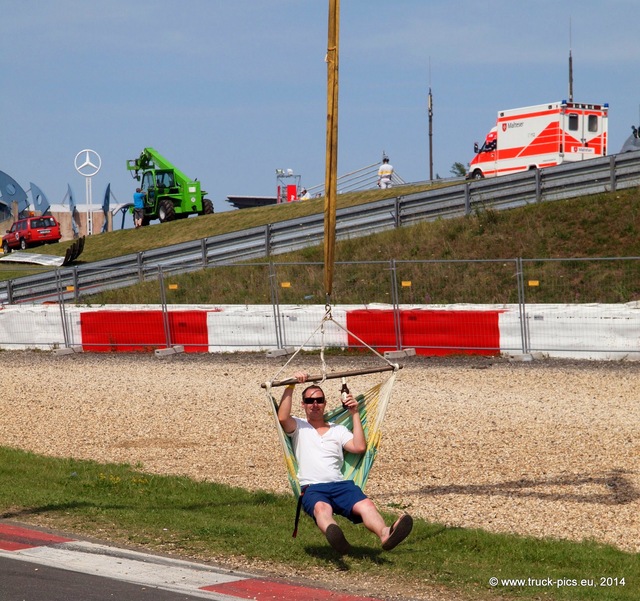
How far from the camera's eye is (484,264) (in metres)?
23.9

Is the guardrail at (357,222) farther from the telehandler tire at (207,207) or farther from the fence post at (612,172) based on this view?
the telehandler tire at (207,207)

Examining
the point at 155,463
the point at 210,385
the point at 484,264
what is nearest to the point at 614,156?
the point at 484,264

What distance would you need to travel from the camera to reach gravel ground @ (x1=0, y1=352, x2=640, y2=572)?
10.2 m

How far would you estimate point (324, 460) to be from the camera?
8391 millimetres

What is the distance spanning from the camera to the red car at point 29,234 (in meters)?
52.8

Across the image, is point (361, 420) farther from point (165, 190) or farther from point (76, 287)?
point (165, 190)

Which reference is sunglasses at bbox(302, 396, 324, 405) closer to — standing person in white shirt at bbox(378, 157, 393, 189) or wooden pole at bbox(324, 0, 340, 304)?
wooden pole at bbox(324, 0, 340, 304)

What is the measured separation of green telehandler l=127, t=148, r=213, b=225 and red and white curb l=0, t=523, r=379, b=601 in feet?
130

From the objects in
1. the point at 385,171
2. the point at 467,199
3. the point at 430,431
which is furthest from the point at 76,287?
the point at 385,171

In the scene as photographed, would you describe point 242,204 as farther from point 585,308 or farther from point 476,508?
point 476,508

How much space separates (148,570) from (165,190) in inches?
1633

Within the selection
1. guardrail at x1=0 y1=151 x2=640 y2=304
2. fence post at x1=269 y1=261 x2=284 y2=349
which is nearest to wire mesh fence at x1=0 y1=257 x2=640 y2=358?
fence post at x1=269 y1=261 x2=284 y2=349

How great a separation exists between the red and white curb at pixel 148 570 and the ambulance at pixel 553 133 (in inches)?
1244

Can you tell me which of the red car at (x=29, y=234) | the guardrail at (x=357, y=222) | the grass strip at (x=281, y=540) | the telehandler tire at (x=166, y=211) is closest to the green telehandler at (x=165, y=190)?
the telehandler tire at (x=166, y=211)
